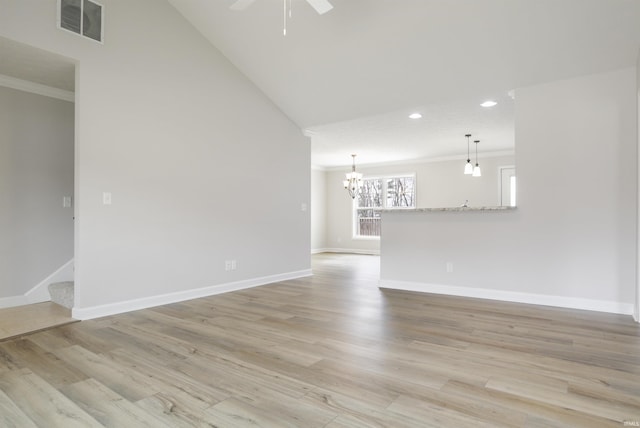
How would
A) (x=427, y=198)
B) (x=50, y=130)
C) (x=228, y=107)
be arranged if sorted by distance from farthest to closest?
(x=427, y=198)
(x=228, y=107)
(x=50, y=130)

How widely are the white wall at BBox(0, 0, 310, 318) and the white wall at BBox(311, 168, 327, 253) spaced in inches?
185

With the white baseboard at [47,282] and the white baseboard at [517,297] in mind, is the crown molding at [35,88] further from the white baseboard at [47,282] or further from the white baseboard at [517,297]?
the white baseboard at [517,297]

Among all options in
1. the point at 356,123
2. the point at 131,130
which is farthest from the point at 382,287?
the point at 131,130

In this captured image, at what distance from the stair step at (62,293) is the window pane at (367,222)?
7214 mm

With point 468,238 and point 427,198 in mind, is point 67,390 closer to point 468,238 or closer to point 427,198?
point 468,238

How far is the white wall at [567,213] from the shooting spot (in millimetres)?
3533

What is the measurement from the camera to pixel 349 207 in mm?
10227

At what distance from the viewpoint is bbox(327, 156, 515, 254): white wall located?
26.1ft

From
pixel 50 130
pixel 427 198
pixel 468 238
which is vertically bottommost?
pixel 468 238

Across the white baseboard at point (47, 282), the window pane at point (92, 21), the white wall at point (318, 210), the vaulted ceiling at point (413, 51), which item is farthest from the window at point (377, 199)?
the window pane at point (92, 21)

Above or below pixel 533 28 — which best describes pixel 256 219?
below

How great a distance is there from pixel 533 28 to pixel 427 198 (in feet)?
18.9

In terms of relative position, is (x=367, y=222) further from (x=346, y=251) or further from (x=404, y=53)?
(x=404, y=53)

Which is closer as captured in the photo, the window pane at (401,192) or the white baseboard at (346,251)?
the window pane at (401,192)
